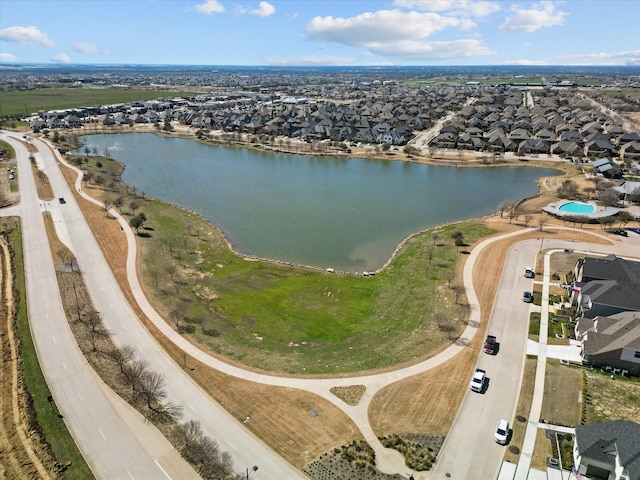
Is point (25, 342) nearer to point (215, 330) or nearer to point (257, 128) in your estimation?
point (215, 330)

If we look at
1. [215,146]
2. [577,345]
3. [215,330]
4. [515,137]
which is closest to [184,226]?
[215,330]

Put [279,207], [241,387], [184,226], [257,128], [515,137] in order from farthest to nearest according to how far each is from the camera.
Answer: [257,128] < [515,137] < [279,207] < [184,226] < [241,387]

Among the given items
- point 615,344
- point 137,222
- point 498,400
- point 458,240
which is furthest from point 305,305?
point 137,222

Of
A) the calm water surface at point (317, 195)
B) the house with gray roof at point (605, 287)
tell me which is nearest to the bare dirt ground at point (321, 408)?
the house with gray roof at point (605, 287)

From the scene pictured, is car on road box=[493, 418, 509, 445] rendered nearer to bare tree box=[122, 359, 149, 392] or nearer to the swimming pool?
bare tree box=[122, 359, 149, 392]

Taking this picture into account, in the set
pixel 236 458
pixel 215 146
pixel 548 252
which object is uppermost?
pixel 215 146

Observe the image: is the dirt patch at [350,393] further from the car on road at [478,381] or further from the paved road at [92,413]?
the paved road at [92,413]
